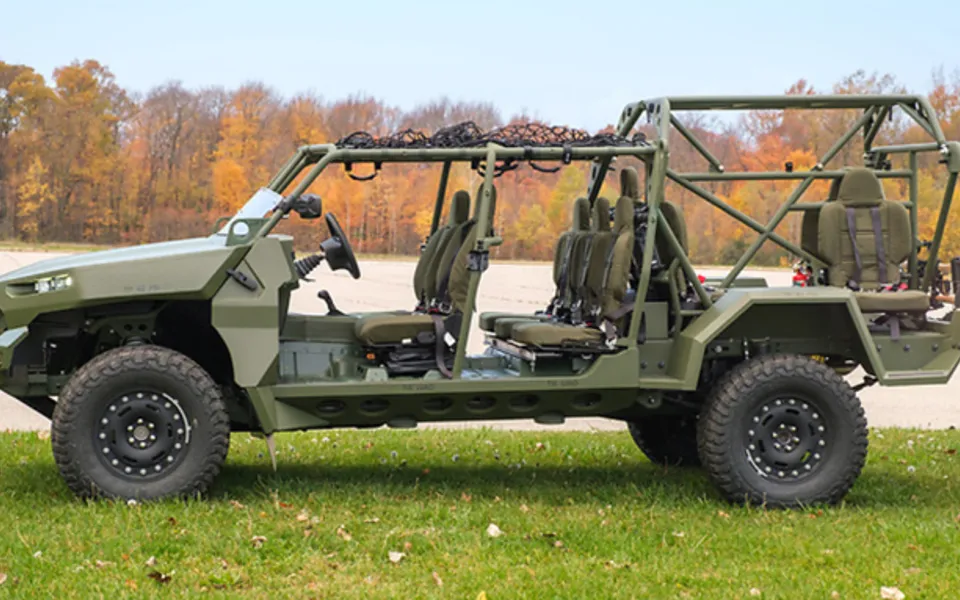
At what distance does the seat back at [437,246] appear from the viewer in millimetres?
8666

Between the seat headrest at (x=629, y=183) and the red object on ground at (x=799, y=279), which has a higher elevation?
the seat headrest at (x=629, y=183)

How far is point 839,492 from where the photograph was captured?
791cm

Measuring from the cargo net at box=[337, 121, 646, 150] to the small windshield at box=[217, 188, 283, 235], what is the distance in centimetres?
49

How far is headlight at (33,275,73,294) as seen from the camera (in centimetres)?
748

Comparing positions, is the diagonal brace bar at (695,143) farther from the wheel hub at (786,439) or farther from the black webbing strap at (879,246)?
the wheel hub at (786,439)

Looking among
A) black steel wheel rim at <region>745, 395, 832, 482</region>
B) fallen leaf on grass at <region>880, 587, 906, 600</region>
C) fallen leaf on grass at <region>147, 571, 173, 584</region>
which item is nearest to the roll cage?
black steel wheel rim at <region>745, 395, 832, 482</region>

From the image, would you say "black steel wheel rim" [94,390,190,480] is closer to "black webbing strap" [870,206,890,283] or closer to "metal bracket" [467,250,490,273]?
"metal bracket" [467,250,490,273]

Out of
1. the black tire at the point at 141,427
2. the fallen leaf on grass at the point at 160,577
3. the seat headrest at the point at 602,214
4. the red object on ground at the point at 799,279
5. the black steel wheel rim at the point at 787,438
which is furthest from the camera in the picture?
the red object on ground at the point at 799,279

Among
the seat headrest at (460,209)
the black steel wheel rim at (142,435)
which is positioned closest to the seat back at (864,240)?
the seat headrest at (460,209)

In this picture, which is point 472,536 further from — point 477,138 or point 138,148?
point 138,148

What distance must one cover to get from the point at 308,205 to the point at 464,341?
1192mm

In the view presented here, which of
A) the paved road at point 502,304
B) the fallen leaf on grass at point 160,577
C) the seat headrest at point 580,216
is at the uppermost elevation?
the seat headrest at point 580,216

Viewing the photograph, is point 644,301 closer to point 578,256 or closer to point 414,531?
point 578,256

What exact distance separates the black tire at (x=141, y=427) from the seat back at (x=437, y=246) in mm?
1792
